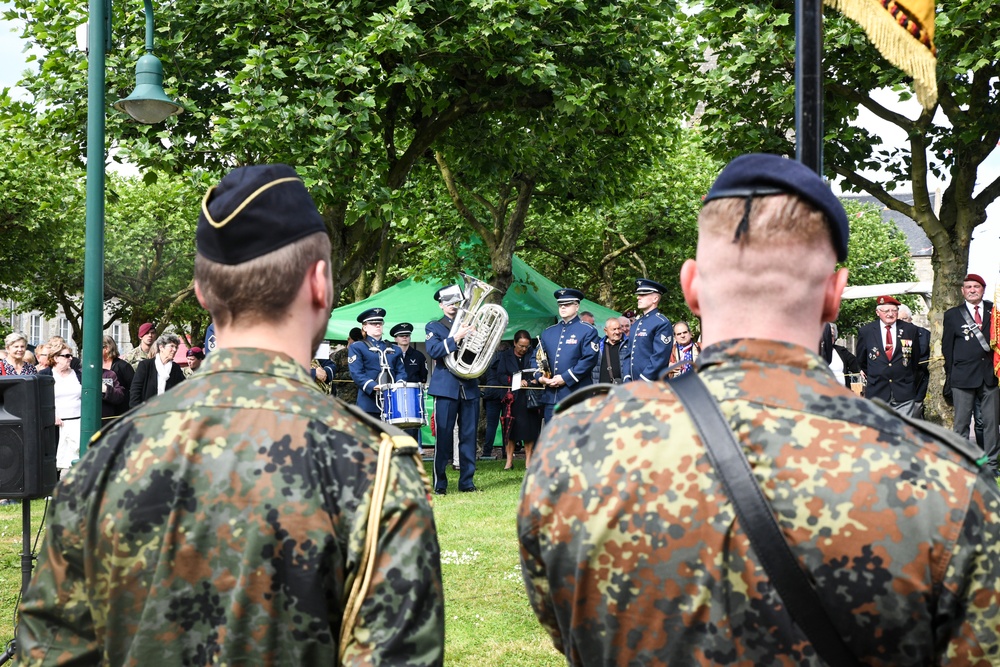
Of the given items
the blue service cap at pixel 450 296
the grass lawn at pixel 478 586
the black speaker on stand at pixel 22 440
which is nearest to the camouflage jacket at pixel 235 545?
the grass lawn at pixel 478 586

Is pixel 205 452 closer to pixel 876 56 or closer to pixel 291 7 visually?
pixel 291 7

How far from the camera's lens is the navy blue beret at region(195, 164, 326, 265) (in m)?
→ 1.99

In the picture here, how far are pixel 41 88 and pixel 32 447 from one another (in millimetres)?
8997

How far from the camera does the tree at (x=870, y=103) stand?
13.3m

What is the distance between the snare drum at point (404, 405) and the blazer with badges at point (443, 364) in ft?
3.37

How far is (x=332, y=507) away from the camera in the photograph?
1839 mm

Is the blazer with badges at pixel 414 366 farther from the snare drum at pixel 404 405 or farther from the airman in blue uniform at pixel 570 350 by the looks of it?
the snare drum at pixel 404 405

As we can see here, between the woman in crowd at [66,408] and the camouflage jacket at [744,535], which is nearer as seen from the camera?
the camouflage jacket at [744,535]

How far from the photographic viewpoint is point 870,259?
57594mm

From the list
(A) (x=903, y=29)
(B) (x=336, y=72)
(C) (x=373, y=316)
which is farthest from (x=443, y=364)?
(A) (x=903, y=29)

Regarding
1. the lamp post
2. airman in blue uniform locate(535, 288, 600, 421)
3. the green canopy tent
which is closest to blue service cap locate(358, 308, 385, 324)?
airman in blue uniform locate(535, 288, 600, 421)

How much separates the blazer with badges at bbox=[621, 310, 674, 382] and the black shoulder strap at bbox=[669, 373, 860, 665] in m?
10.2

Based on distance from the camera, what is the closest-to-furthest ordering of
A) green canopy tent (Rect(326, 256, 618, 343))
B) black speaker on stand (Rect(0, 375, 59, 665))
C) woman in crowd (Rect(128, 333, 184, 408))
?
black speaker on stand (Rect(0, 375, 59, 665)) < woman in crowd (Rect(128, 333, 184, 408)) < green canopy tent (Rect(326, 256, 618, 343))

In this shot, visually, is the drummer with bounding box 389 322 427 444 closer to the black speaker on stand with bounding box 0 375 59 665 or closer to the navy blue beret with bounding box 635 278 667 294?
the navy blue beret with bounding box 635 278 667 294
